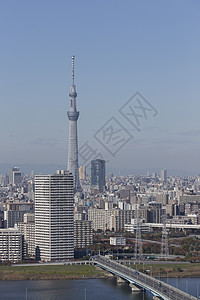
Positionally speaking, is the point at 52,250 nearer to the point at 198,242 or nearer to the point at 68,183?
the point at 68,183

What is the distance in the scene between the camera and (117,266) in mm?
13523

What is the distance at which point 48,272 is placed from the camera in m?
13.4

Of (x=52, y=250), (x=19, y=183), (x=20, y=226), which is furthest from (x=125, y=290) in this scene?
(x=19, y=183)

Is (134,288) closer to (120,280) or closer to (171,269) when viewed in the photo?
(120,280)

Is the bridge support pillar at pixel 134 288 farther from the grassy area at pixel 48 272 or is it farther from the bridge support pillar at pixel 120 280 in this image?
the grassy area at pixel 48 272

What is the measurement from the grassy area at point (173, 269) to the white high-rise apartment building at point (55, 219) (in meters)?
1.61

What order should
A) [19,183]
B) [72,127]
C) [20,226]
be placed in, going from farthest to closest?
[19,183] < [72,127] < [20,226]

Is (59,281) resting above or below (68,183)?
below

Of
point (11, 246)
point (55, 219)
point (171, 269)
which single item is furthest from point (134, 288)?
point (11, 246)

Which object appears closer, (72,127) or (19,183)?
(72,127)

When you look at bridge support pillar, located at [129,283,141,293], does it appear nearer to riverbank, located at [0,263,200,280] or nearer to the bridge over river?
the bridge over river

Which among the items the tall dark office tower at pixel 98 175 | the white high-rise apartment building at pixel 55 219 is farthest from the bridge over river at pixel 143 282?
the tall dark office tower at pixel 98 175

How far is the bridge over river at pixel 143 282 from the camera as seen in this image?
10.1 meters

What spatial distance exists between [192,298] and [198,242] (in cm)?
914
